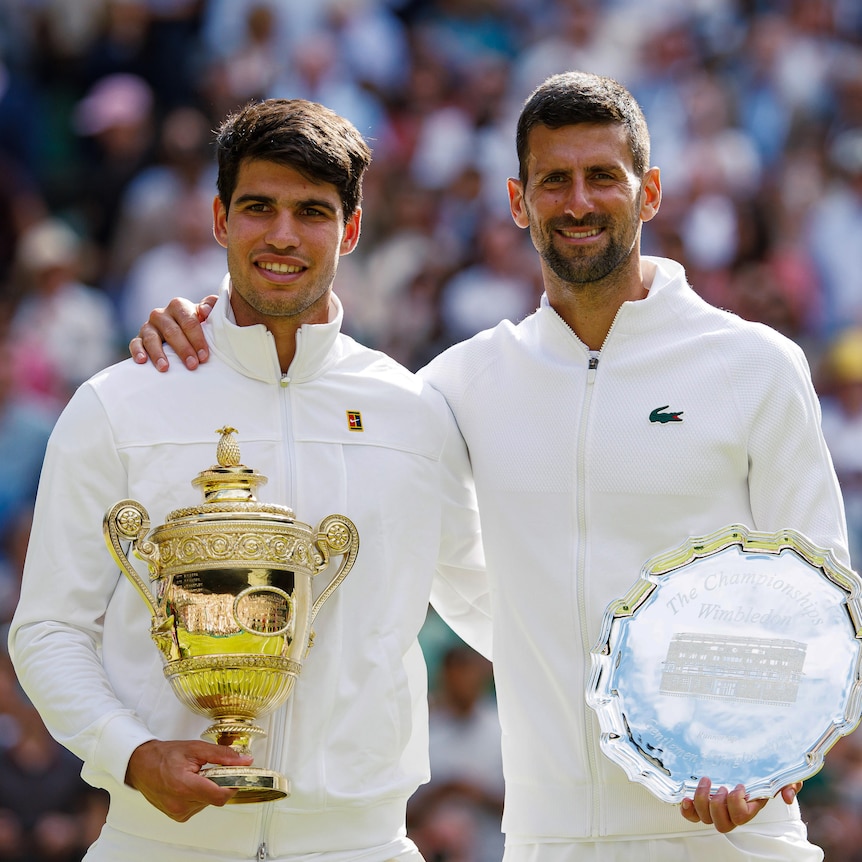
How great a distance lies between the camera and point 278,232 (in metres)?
3.67

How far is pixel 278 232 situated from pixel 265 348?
26 cm

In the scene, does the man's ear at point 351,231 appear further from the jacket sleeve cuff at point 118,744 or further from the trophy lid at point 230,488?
the jacket sleeve cuff at point 118,744

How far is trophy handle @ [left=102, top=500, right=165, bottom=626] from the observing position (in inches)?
132

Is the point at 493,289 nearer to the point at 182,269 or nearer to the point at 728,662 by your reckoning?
the point at 182,269

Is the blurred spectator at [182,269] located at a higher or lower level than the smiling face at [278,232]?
higher

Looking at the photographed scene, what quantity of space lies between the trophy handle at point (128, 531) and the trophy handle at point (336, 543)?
0.35 metres

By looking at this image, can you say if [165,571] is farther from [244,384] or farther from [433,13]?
[433,13]

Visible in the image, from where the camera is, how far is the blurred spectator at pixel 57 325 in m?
8.27

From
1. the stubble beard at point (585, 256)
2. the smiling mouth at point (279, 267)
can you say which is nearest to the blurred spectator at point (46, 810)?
the smiling mouth at point (279, 267)

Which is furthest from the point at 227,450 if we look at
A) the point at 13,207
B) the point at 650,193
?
the point at 13,207

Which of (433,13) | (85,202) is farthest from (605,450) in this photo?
(433,13)

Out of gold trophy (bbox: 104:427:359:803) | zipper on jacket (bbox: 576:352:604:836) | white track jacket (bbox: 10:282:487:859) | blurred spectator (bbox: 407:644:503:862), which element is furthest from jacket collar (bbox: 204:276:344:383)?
blurred spectator (bbox: 407:644:503:862)

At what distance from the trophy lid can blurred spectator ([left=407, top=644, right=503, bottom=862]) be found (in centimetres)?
338

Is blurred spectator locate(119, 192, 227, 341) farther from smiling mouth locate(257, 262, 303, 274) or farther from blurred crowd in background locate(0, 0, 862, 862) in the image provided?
smiling mouth locate(257, 262, 303, 274)
